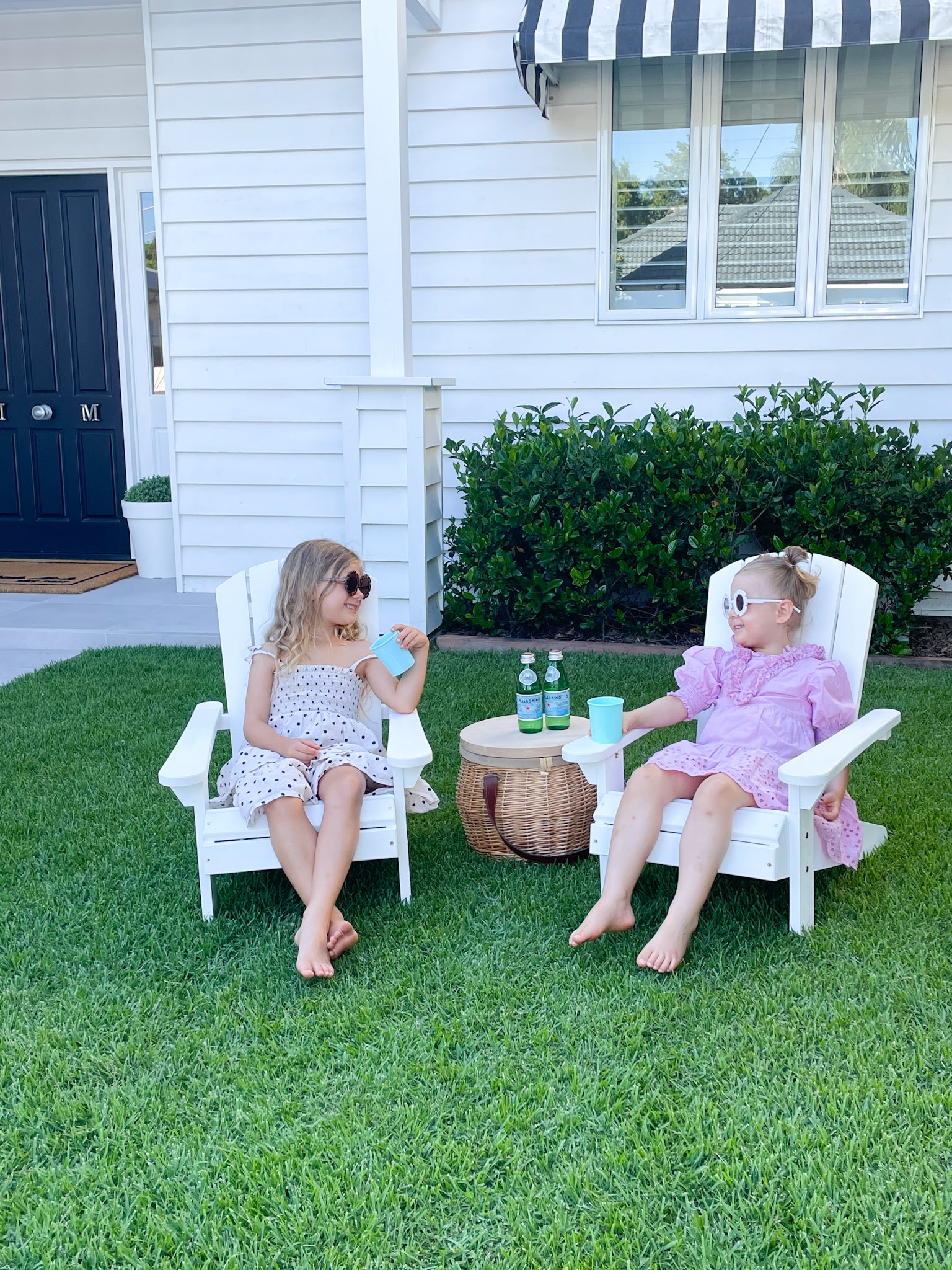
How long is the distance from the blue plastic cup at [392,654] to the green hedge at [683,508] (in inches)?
95.7

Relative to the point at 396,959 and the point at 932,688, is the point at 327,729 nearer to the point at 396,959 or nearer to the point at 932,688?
the point at 396,959

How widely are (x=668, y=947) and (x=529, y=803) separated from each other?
2.40 feet

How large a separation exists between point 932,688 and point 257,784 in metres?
3.11

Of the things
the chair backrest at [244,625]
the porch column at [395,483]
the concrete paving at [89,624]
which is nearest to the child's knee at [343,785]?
the chair backrest at [244,625]

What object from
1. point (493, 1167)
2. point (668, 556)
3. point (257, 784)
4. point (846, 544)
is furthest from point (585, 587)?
point (493, 1167)

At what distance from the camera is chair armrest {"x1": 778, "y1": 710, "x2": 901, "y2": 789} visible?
259 cm

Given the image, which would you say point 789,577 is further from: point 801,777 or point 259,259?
point 259,259

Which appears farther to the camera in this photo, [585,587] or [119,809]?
[585,587]

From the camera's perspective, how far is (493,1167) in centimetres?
198

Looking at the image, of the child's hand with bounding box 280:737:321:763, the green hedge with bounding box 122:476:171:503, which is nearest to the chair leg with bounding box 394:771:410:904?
the child's hand with bounding box 280:737:321:763

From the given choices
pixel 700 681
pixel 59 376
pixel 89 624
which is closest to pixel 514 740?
pixel 700 681

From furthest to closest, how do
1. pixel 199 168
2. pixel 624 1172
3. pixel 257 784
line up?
1. pixel 199 168
2. pixel 257 784
3. pixel 624 1172

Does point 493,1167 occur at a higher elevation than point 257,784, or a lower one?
lower

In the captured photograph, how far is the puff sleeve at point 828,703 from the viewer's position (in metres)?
3.00
